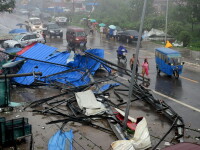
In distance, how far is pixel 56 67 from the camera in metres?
16.6

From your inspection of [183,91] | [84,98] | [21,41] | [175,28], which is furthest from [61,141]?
[175,28]

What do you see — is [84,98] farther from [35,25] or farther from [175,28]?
[35,25]

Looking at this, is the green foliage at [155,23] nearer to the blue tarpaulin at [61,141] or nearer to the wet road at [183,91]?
the wet road at [183,91]

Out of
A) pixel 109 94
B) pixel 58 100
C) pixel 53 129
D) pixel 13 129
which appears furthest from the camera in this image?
pixel 109 94

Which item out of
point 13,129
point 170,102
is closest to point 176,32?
point 170,102

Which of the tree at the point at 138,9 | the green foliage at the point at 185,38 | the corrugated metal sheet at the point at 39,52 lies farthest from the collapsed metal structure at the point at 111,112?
the tree at the point at 138,9

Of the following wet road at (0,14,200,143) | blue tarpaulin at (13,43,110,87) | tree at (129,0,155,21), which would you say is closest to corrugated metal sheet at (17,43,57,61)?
blue tarpaulin at (13,43,110,87)

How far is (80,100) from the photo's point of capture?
1239cm

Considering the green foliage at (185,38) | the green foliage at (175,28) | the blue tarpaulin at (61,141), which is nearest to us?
the blue tarpaulin at (61,141)

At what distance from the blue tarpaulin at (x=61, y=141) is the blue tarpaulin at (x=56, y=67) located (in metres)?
5.88

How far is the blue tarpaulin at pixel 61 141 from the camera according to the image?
8688 mm

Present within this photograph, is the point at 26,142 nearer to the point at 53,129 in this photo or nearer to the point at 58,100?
the point at 53,129

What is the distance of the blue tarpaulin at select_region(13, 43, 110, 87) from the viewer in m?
15.7

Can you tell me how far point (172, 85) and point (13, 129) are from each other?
35.3 feet
